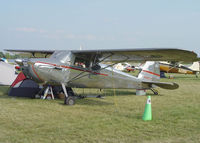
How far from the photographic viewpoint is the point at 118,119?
631 centimetres

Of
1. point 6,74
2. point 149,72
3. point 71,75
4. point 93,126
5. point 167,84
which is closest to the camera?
point 93,126

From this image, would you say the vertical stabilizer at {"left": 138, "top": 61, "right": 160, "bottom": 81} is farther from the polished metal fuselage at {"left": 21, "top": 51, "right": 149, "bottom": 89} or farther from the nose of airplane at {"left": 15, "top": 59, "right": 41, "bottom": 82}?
the nose of airplane at {"left": 15, "top": 59, "right": 41, "bottom": 82}

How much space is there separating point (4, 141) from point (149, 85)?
8787 mm

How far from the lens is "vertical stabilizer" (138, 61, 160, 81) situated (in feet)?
Result: 38.9

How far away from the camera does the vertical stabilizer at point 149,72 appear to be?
1184cm

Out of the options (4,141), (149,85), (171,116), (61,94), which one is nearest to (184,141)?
(171,116)

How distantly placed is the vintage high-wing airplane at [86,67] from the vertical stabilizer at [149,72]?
0.71ft

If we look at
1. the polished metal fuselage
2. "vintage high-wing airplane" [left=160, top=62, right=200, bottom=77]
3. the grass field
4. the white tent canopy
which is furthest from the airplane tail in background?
"vintage high-wing airplane" [left=160, top=62, right=200, bottom=77]

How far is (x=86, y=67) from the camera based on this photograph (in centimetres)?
987

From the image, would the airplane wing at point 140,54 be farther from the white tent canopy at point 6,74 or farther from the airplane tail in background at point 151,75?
the white tent canopy at point 6,74

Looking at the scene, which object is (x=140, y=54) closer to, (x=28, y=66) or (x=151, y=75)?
(x=151, y=75)

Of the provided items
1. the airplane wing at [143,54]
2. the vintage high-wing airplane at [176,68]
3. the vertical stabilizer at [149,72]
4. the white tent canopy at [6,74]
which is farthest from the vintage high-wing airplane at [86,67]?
the vintage high-wing airplane at [176,68]

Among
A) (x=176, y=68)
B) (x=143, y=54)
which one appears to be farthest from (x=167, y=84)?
(x=176, y=68)

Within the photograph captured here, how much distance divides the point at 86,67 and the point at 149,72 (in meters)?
3.87
